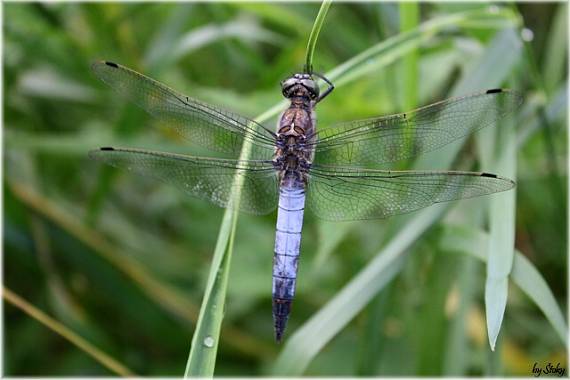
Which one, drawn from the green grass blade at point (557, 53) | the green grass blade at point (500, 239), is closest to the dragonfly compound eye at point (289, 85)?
the green grass blade at point (500, 239)

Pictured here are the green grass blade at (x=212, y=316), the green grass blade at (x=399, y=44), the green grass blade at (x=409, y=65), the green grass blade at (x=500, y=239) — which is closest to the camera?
the green grass blade at (x=212, y=316)

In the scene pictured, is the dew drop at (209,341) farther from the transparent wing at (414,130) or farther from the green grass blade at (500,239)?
the transparent wing at (414,130)

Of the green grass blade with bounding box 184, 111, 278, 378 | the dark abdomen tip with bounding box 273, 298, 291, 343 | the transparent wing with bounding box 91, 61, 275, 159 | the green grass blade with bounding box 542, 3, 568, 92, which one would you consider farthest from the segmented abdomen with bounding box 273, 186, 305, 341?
the green grass blade with bounding box 542, 3, 568, 92

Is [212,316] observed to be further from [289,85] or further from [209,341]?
[289,85]

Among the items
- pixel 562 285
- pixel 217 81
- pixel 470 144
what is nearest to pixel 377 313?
pixel 470 144

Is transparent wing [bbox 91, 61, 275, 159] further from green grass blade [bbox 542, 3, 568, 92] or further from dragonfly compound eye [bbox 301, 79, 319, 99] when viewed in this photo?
green grass blade [bbox 542, 3, 568, 92]

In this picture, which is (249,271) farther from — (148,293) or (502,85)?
(502,85)

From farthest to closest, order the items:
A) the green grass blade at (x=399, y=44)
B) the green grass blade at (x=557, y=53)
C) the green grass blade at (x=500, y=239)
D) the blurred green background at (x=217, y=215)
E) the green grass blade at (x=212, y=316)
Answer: the green grass blade at (x=557, y=53), the blurred green background at (x=217, y=215), the green grass blade at (x=399, y=44), the green grass blade at (x=500, y=239), the green grass blade at (x=212, y=316)
